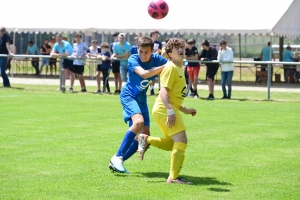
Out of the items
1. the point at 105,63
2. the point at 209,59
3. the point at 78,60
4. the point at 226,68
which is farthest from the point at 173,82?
the point at 78,60

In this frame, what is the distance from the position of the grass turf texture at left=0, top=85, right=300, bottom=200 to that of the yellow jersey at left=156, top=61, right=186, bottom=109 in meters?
0.99

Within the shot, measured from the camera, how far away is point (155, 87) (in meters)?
22.3

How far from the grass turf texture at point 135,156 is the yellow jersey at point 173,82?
3.25ft

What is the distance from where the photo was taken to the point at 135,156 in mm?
9977

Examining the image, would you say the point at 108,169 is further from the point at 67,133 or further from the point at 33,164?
the point at 67,133

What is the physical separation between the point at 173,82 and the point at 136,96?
38.5 inches

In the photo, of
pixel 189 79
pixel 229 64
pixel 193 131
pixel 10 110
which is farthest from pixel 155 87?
pixel 193 131

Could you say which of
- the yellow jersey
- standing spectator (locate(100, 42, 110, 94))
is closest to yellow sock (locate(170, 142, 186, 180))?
the yellow jersey

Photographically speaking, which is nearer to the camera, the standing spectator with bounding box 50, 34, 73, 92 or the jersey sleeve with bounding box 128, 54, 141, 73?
the jersey sleeve with bounding box 128, 54, 141, 73

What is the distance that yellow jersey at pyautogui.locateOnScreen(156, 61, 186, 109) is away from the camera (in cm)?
781

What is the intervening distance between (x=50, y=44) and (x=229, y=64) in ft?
54.8
